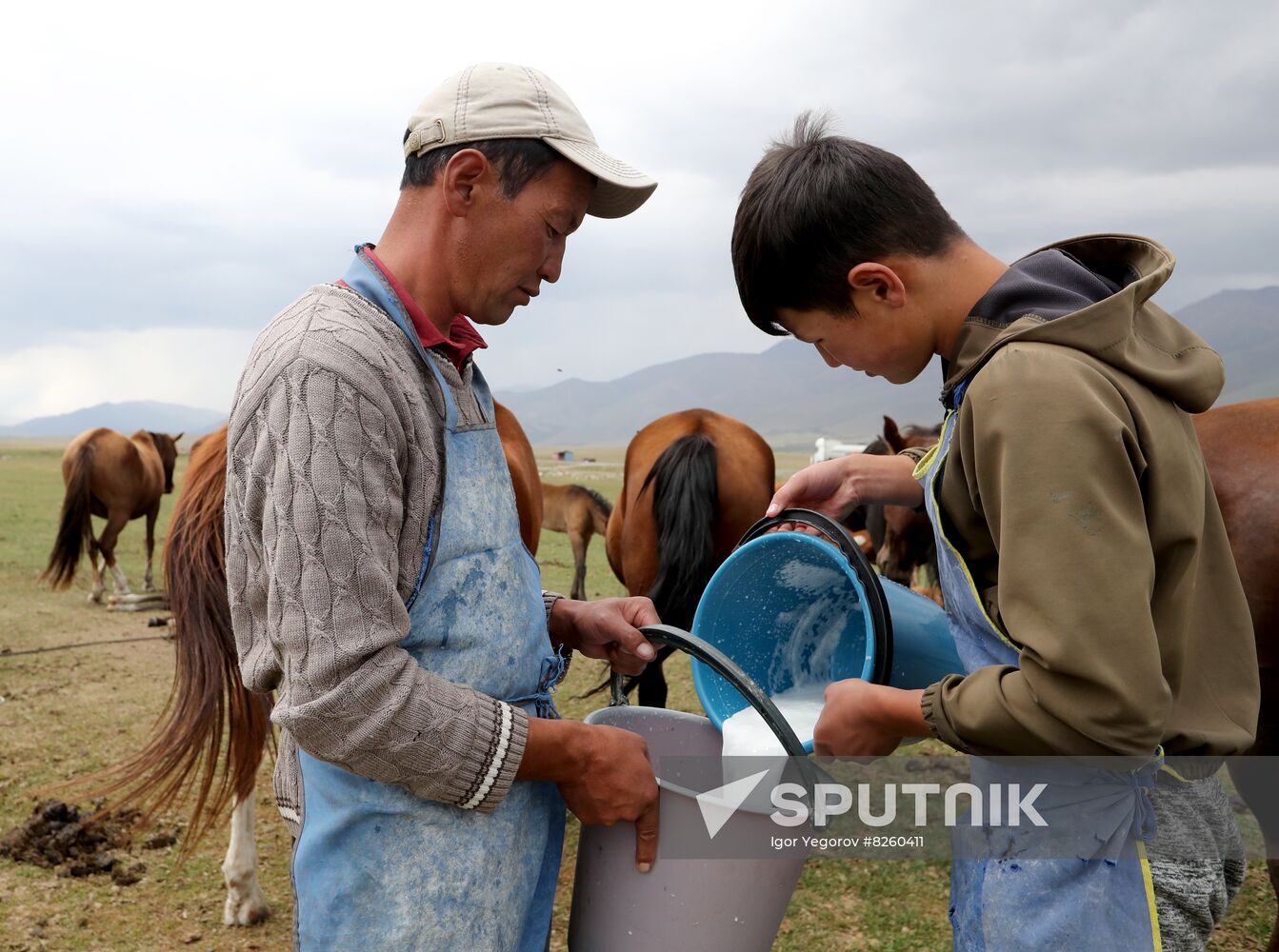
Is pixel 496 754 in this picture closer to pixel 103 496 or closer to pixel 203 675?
pixel 203 675

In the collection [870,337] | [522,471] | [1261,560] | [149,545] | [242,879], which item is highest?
[870,337]

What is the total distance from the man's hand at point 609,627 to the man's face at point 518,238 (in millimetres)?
615

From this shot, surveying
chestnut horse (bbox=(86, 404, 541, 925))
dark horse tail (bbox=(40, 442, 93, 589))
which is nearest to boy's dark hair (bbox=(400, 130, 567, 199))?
chestnut horse (bbox=(86, 404, 541, 925))

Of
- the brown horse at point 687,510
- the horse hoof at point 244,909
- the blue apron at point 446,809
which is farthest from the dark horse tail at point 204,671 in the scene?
the brown horse at point 687,510

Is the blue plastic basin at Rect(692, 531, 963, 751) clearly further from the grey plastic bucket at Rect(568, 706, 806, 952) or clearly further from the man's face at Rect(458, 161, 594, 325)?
the man's face at Rect(458, 161, 594, 325)

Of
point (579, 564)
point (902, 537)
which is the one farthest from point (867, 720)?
point (579, 564)

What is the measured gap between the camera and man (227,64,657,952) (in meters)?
1.23

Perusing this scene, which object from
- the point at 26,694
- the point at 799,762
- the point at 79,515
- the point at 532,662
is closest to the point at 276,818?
the point at 26,694

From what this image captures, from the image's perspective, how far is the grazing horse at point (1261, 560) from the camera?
2713mm

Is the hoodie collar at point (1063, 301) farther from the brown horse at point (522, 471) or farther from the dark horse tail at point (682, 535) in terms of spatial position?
the brown horse at point (522, 471)

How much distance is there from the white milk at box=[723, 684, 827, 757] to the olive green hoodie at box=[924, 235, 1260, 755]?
50 centimetres

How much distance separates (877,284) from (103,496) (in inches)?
371

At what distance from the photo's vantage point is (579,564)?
1045cm

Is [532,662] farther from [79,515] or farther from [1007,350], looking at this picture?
[79,515]
